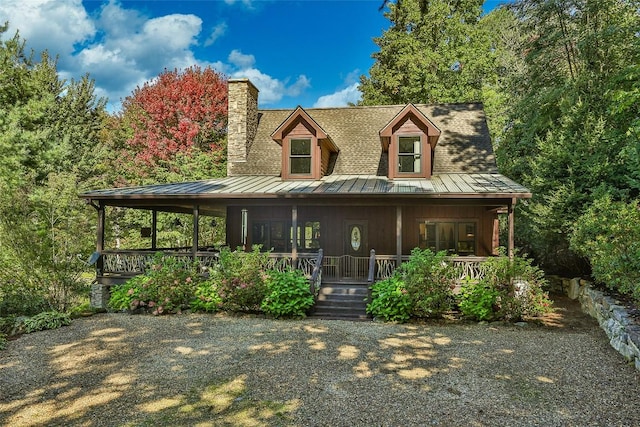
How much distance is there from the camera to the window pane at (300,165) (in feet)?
46.5

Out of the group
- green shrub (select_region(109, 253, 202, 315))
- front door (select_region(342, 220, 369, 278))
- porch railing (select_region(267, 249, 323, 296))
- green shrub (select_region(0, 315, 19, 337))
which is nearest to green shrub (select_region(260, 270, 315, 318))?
porch railing (select_region(267, 249, 323, 296))

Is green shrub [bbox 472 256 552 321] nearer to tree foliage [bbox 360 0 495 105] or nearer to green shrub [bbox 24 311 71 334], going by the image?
green shrub [bbox 24 311 71 334]

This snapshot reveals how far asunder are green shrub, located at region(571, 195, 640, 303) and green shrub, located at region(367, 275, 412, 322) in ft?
14.0

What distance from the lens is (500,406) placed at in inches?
185

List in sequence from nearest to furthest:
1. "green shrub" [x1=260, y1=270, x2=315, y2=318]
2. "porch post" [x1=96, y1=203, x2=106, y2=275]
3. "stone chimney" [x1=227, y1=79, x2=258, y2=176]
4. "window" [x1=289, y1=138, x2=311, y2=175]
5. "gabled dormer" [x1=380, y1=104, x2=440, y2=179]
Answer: "green shrub" [x1=260, y1=270, x2=315, y2=318], "porch post" [x1=96, y1=203, x2=106, y2=275], "gabled dormer" [x1=380, y1=104, x2=440, y2=179], "window" [x1=289, y1=138, x2=311, y2=175], "stone chimney" [x1=227, y1=79, x2=258, y2=176]

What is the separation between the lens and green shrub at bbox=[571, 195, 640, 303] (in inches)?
283

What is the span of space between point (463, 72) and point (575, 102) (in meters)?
9.37

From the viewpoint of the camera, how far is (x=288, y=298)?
9.84m

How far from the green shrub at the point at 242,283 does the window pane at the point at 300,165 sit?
4.65m

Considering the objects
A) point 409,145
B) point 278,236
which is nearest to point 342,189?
point 409,145

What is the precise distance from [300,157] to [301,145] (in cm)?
47

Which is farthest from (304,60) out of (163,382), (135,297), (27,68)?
(163,382)

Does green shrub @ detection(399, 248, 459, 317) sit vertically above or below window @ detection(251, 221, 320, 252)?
below

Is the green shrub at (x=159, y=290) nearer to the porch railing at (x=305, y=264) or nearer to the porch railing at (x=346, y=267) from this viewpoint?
the porch railing at (x=305, y=264)
